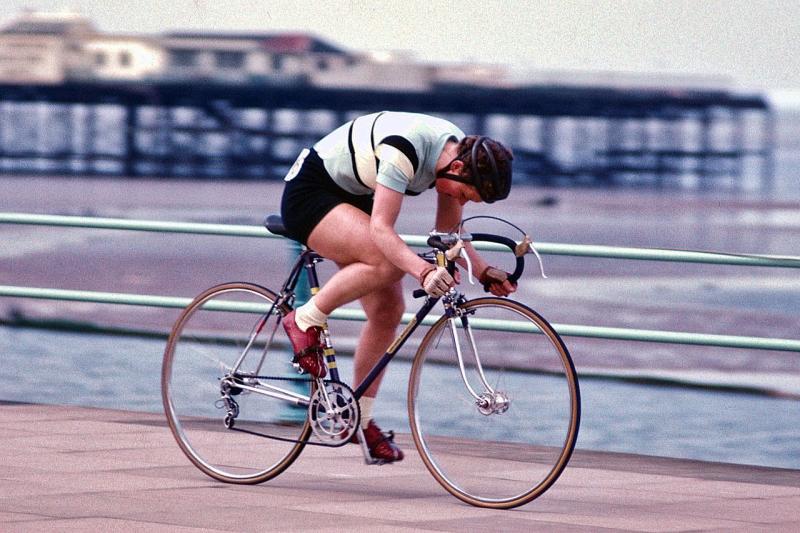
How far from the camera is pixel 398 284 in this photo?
20.2 ft

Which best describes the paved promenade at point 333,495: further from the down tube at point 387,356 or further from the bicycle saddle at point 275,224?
the bicycle saddle at point 275,224

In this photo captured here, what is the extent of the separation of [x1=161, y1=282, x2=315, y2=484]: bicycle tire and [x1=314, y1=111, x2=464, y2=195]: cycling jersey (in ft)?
2.00

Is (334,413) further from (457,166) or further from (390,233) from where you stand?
(457,166)

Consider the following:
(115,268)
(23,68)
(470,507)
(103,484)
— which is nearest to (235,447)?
(103,484)

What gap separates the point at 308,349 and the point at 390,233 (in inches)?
24.1

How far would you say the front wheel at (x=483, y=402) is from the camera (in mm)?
5645

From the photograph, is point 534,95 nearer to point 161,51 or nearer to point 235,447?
point 161,51

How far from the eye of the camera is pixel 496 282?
5.90 metres

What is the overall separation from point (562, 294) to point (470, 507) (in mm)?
20203

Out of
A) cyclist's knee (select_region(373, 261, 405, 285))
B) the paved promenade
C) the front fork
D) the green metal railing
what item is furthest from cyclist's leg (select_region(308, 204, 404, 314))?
the green metal railing

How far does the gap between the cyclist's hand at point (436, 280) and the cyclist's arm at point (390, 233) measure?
0.10 ft

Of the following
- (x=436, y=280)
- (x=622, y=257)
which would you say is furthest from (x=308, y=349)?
(x=622, y=257)

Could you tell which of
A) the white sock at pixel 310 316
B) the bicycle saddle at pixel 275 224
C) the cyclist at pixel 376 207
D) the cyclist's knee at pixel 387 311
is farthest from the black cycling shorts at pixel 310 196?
the cyclist's knee at pixel 387 311

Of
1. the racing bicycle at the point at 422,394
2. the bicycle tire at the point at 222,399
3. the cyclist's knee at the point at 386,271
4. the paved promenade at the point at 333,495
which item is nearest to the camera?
the paved promenade at the point at 333,495
